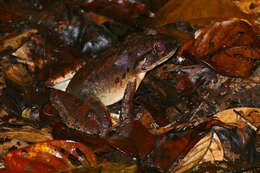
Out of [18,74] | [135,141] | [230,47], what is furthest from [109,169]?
[18,74]

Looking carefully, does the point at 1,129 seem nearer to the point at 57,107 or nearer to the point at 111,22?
the point at 57,107

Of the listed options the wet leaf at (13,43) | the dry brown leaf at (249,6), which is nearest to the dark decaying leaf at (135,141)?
the wet leaf at (13,43)

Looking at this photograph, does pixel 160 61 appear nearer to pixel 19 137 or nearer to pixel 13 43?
pixel 19 137

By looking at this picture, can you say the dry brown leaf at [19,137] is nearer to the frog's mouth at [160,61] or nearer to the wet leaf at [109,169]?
the wet leaf at [109,169]

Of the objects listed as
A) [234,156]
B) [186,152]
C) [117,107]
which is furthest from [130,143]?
[117,107]

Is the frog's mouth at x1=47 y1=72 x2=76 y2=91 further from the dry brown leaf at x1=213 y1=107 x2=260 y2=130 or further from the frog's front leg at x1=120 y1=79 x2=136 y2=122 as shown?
the dry brown leaf at x1=213 y1=107 x2=260 y2=130
